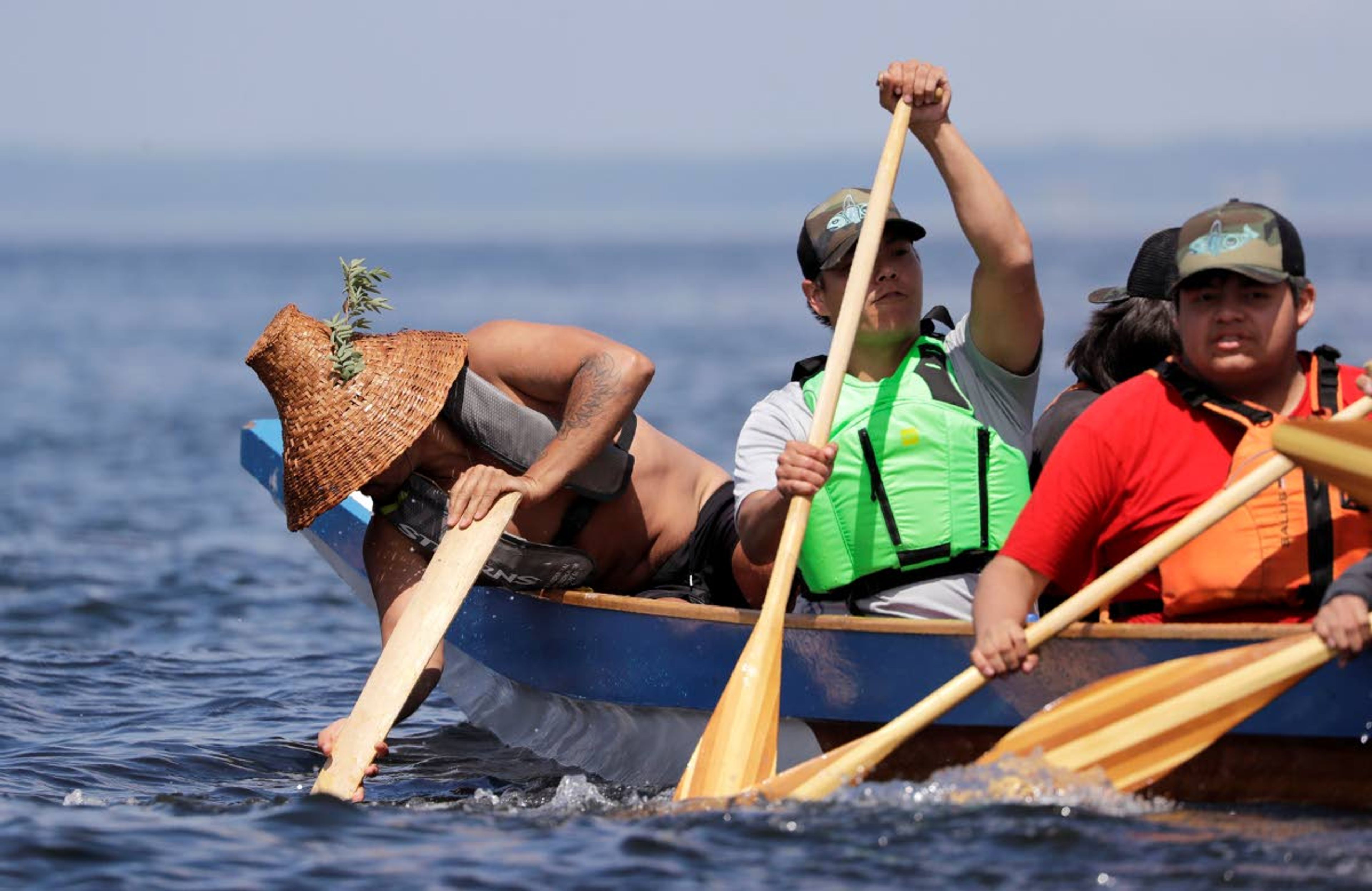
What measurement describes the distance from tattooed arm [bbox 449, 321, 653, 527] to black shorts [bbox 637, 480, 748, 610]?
546 millimetres

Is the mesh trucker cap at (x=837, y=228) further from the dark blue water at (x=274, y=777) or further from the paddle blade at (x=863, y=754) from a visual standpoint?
the dark blue water at (x=274, y=777)

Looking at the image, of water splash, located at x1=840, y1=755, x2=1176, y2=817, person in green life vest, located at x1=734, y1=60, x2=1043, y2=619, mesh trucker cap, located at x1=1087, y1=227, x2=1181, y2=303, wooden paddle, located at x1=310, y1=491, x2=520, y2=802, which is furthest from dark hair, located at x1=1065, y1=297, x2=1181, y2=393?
wooden paddle, located at x1=310, y1=491, x2=520, y2=802

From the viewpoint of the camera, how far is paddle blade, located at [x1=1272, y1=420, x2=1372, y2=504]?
14.4ft

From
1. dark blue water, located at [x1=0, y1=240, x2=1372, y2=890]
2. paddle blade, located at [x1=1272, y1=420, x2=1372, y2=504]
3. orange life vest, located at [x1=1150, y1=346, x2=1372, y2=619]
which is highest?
paddle blade, located at [x1=1272, y1=420, x2=1372, y2=504]

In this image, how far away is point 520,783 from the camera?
21.7ft

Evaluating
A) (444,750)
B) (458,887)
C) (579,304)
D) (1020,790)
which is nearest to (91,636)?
(444,750)

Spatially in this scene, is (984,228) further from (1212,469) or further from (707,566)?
(707,566)

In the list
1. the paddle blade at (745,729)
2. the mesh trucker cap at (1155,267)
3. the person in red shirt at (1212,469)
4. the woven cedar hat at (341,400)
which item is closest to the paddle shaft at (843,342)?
the paddle blade at (745,729)

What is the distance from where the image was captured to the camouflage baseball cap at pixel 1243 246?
458cm

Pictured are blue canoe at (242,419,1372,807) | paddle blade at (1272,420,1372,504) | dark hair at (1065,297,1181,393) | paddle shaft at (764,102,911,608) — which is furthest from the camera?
dark hair at (1065,297,1181,393)

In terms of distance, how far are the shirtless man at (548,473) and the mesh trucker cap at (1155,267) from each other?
1.42m

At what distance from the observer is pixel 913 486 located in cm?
538

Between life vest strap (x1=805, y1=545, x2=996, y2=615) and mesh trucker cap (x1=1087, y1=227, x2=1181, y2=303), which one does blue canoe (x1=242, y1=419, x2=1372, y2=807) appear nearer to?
life vest strap (x1=805, y1=545, x2=996, y2=615)

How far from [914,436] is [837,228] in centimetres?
66
